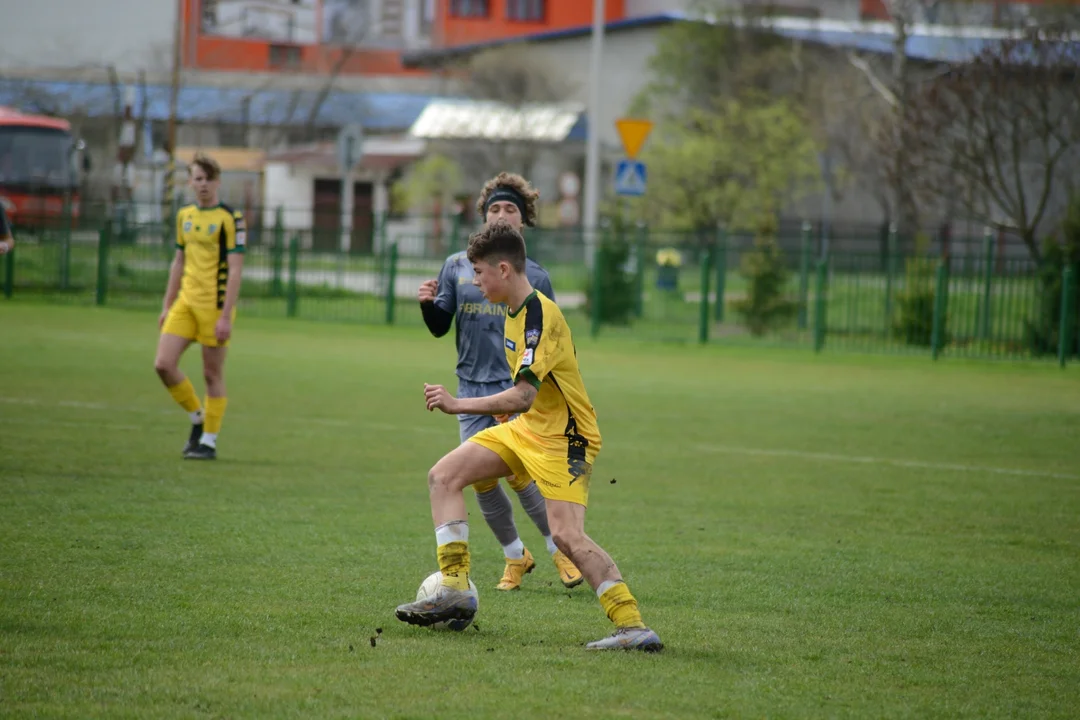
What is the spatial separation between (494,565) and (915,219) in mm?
32746

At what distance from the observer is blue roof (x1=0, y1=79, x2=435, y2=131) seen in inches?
2094

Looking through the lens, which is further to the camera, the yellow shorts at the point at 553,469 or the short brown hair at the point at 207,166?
the short brown hair at the point at 207,166

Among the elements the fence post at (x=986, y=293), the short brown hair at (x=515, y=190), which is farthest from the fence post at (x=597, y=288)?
the short brown hair at (x=515, y=190)

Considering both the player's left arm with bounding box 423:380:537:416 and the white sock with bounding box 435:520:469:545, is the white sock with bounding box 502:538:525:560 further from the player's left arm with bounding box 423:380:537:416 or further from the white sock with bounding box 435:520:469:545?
the player's left arm with bounding box 423:380:537:416

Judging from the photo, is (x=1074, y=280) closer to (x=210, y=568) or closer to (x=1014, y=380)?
(x=1014, y=380)

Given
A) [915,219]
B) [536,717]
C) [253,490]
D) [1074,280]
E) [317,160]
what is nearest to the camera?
[536,717]

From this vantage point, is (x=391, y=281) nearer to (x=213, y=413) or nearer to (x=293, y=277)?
(x=293, y=277)

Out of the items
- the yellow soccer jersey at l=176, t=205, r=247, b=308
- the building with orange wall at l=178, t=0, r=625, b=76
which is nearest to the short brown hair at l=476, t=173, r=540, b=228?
the yellow soccer jersey at l=176, t=205, r=247, b=308

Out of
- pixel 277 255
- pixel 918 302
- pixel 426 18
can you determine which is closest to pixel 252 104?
pixel 426 18

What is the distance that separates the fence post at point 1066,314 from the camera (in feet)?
74.3

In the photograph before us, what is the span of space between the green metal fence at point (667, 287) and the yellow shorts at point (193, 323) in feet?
49.9

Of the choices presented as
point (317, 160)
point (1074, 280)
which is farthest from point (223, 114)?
point (1074, 280)

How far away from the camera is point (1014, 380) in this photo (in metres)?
20.8

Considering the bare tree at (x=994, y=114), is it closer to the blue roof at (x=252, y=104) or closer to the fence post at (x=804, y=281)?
the fence post at (x=804, y=281)
